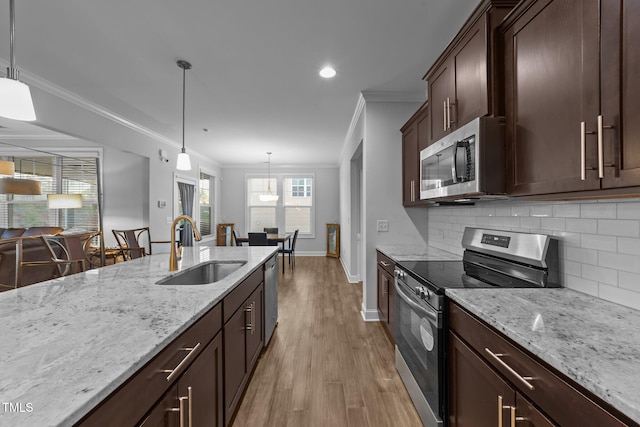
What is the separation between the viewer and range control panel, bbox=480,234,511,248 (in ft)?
5.62

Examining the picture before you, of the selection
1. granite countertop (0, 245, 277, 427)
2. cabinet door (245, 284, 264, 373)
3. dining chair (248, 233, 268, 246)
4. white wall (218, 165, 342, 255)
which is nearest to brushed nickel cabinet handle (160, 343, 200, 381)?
granite countertop (0, 245, 277, 427)

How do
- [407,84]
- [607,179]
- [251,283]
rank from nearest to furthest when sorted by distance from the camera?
[607,179]
[251,283]
[407,84]

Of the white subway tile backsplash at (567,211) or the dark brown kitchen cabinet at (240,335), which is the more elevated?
the white subway tile backsplash at (567,211)

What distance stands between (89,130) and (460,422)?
15.5 feet

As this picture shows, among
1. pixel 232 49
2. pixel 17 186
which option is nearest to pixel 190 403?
pixel 232 49

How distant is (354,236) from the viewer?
509 centimetres

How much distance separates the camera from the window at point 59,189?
5.23m

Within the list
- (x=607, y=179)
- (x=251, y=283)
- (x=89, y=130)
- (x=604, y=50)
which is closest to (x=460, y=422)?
(x=607, y=179)

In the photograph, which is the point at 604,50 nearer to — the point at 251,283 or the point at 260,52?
the point at 251,283

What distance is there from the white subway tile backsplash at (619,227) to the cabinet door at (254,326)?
191cm

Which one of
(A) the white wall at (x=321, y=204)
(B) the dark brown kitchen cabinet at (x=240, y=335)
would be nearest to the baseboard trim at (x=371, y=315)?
(B) the dark brown kitchen cabinet at (x=240, y=335)

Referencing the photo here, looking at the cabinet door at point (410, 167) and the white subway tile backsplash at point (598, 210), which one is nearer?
the white subway tile backsplash at point (598, 210)

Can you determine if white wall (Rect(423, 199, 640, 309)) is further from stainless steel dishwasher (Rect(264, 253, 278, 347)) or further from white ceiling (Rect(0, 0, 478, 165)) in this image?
stainless steel dishwasher (Rect(264, 253, 278, 347))

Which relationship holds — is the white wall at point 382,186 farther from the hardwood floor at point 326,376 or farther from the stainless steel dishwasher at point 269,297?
the stainless steel dishwasher at point 269,297
